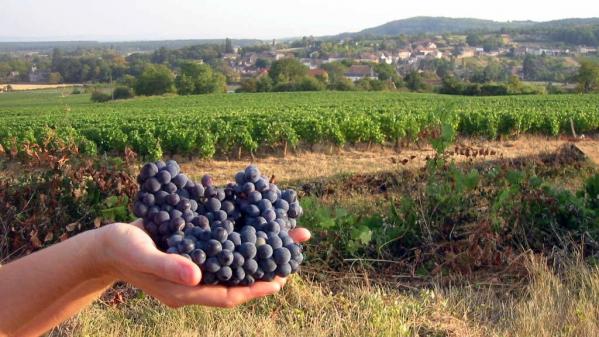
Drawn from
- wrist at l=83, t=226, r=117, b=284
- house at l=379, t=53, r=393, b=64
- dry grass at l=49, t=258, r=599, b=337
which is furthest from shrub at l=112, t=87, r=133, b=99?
house at l=379, t=53, r=393, b=64

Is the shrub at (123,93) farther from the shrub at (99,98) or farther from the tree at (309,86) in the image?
the tree at (309,86)

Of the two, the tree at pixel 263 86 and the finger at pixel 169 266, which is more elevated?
the finger at pixel 169 266

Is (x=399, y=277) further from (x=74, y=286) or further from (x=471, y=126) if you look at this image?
(x=471, y=126)

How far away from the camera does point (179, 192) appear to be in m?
2.33

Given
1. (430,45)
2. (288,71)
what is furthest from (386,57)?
(288,71)

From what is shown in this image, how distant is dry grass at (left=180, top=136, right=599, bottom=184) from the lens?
16.7 meters

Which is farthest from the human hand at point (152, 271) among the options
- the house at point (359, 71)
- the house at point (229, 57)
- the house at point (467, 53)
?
the house at point (467, 53)

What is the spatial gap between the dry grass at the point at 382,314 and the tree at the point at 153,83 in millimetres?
66207

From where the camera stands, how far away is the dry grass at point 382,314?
11.3 feet

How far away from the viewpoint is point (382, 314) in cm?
353

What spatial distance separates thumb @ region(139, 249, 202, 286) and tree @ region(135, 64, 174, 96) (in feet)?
223

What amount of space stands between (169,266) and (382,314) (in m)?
1.95

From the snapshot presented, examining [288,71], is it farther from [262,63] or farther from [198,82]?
[262,63]

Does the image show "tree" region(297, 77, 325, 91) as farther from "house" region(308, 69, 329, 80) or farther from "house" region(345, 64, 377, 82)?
"house" region(345, 64, 377, 82)
